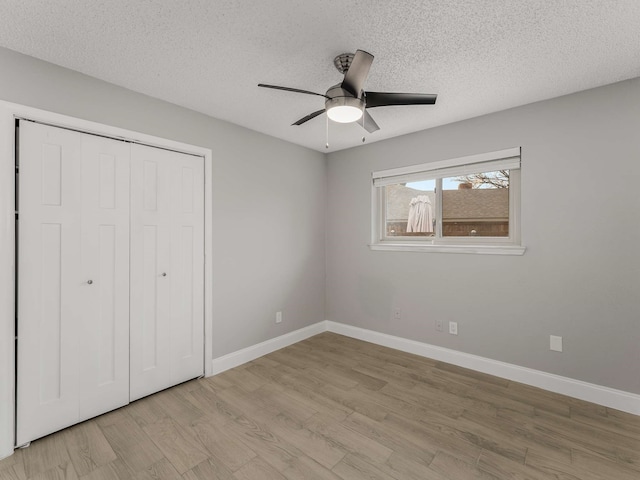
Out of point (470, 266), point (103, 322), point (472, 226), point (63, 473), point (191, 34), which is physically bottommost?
point (63, 473)

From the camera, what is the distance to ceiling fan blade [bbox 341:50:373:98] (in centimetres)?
157

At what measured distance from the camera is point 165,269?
102 inches

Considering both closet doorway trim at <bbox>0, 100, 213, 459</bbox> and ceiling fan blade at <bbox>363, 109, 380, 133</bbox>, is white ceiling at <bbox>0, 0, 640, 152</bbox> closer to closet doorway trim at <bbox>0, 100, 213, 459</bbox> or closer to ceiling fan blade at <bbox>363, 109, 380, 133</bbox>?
ceiling fan blade at <bbox>363, 109, 380, 133</bbox>

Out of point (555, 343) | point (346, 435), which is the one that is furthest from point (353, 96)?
point (555, 343)

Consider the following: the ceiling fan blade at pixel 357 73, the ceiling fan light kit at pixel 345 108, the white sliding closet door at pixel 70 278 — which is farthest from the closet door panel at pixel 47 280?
the ceiling fan blade at pixel 357 73

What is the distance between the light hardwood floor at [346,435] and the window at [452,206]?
1.31 metres

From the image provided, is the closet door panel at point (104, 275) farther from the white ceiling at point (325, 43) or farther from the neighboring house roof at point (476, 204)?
the neighboring house roof at point (476, 204)

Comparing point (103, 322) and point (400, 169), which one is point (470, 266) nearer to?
point (400, 169)

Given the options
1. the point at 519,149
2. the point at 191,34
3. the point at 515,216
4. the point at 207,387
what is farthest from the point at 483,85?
the point at 207,387

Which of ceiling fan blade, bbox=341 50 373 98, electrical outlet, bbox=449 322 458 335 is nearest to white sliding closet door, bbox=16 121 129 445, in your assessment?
ceiling fan blade, bbox=341 50 373 98

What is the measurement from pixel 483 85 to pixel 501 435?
8.12 feet

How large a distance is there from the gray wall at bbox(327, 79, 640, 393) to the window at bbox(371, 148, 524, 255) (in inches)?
4.3

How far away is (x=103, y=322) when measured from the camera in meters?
2.24

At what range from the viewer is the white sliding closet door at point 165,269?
243 centimetres
